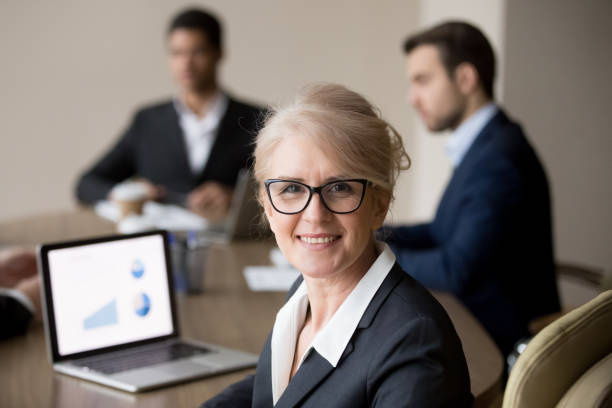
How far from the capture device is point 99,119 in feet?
17.4

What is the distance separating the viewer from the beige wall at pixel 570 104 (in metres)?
3.78

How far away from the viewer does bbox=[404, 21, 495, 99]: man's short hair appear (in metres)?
2.69

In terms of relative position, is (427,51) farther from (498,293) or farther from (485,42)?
(498,293)

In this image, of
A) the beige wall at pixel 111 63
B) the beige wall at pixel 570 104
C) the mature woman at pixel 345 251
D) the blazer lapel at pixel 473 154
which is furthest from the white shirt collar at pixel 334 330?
the beige wall at pixel 111 63

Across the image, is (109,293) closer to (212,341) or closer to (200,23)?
(212,341)

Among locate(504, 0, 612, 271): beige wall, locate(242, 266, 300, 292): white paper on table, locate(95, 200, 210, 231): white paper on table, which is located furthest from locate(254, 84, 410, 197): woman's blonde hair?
locate(504, 0, 612, 271): beige wall

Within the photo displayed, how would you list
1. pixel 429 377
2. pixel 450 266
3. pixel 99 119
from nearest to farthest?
pixel 429 377 → pixel 450 266 → pixel 99 119

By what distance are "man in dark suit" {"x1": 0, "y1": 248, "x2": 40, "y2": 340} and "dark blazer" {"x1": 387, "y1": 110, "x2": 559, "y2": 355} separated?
118 cm

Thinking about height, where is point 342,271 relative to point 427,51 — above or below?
below

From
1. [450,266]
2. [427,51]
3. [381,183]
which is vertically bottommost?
[450,266]

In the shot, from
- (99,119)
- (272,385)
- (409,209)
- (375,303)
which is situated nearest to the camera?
(375,303)

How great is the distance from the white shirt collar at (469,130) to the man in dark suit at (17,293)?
5.21 feet

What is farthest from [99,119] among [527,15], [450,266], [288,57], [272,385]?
[272,385]

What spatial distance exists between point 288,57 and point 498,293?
11.4 feet
